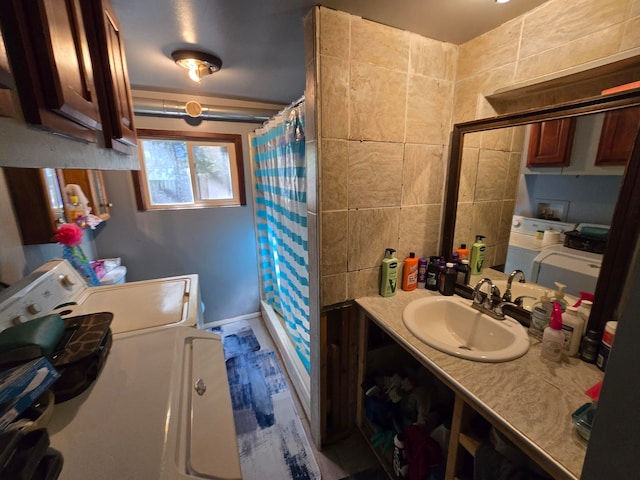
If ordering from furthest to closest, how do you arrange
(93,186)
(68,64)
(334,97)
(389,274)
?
(93,186), (389,274), (334,97), (68,64)

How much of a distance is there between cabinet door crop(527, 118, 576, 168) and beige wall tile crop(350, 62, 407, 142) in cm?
53

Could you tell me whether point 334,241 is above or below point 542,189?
below

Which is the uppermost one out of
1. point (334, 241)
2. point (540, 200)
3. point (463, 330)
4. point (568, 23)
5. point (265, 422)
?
point (568, 23)

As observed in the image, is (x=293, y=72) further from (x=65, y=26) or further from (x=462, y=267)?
(x=462, y=267)

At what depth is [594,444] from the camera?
13.8 inches

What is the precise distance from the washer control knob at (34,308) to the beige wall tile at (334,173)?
3.98 feet

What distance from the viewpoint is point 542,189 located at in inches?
40.0

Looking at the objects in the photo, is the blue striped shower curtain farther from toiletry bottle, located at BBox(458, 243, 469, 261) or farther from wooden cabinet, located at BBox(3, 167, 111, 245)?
wooden cabinet, located at BBox(3, 167, 111, 245)

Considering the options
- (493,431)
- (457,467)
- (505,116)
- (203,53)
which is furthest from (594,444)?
(203,53)

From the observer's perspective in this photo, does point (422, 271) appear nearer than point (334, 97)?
No

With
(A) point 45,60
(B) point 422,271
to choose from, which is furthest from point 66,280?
(B) point 422,271

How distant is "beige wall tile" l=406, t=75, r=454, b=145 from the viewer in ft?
4.12

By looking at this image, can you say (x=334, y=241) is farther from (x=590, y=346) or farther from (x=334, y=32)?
(x=590, y=346)

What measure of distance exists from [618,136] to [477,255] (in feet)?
2.20
